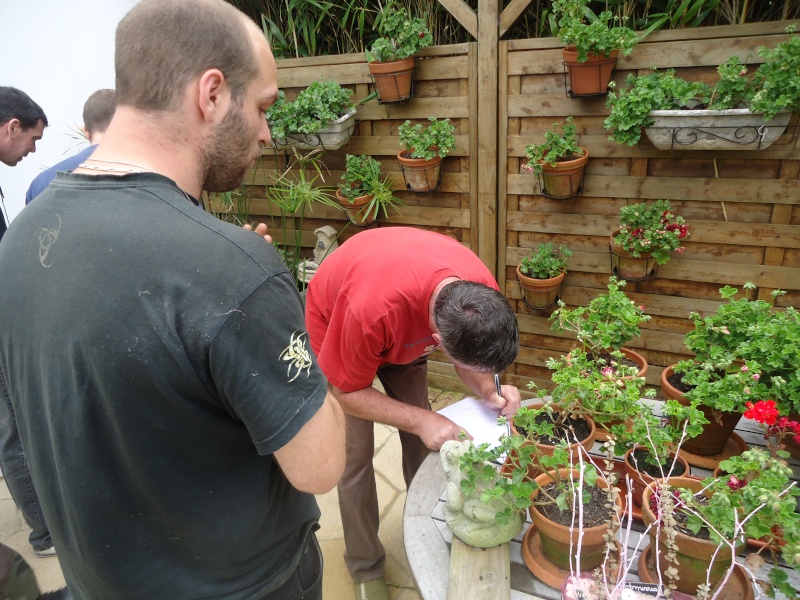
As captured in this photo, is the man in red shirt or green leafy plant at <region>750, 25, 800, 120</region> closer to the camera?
the man in red shirt

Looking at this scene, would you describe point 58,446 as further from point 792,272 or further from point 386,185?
point 792,272

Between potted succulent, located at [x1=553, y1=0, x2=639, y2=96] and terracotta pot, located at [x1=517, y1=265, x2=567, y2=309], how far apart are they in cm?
96

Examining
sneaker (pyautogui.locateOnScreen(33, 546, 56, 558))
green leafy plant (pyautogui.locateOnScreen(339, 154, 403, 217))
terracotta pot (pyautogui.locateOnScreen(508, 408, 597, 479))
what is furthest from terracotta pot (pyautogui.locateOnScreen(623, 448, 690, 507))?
sneaker (pyautogui.locateOnScreen(33, 546, 56, 558))

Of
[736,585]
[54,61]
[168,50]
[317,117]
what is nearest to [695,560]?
[736,585]

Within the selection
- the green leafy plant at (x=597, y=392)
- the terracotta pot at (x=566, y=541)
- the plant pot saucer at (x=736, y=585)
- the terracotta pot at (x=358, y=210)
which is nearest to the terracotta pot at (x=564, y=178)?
the terracotta pot at (x=358, y=210)

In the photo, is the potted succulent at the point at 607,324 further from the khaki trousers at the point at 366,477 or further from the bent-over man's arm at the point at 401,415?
the khaki trousers at the point at 366,477

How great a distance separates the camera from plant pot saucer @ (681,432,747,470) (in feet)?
4.92

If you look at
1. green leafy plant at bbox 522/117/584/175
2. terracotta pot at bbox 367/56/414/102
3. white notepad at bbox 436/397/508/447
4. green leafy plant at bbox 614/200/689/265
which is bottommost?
white notepad at bbox 436/397/508/447

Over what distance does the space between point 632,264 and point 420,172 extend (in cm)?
124

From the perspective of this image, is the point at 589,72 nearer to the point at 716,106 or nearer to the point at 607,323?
the point at 716,106

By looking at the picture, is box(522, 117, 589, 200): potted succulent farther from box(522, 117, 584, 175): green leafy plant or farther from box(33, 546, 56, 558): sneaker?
box(33, 546, 56, 558): sneaker

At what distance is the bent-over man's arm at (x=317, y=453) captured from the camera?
926 millimetres

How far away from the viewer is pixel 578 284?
3131 mm

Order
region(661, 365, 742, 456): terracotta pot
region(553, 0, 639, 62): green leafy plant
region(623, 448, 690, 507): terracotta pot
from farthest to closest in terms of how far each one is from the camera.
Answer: region(553, 0, 639, 62): green leafy plant < region(661, 365, 742, 456): terracotta pot < region(623, 448, 690, 507): terracotta pot
